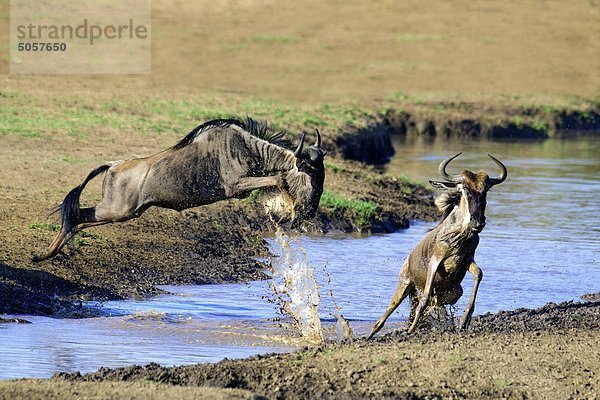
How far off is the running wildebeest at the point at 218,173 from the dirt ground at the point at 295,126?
1.06 m

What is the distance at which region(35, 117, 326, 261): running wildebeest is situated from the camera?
1014cm

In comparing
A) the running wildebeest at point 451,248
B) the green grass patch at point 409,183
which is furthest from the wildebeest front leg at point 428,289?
the green grass patch at point 409,183

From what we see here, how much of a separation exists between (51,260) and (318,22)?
3030 centimetres

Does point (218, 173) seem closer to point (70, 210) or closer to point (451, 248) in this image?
point (70, 210)

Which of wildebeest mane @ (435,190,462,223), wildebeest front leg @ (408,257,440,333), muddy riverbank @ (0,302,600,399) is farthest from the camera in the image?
wildebeest mane @ (435,190,462,223)

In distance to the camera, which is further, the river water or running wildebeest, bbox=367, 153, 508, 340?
running wildebeest, bbox=367, 153, 508, 340

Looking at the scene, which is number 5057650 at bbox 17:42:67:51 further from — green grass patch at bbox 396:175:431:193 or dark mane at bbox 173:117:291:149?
dark mane at bbox 173:117:291:149

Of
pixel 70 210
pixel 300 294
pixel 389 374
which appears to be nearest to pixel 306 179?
pixel 300 294

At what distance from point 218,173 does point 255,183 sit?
395 millimetres

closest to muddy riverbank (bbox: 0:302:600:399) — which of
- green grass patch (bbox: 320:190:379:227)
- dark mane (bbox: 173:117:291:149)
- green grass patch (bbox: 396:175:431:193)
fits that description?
dark mane (bbox: 173:117:291:149)

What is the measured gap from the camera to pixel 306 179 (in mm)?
10125

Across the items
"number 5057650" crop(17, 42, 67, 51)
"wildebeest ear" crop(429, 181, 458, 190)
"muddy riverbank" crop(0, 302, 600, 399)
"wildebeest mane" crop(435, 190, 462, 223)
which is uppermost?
"number 5057650" crop(17, 42, 67, 51)

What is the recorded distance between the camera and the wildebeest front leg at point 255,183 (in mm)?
10094

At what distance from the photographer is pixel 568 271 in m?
13.6
